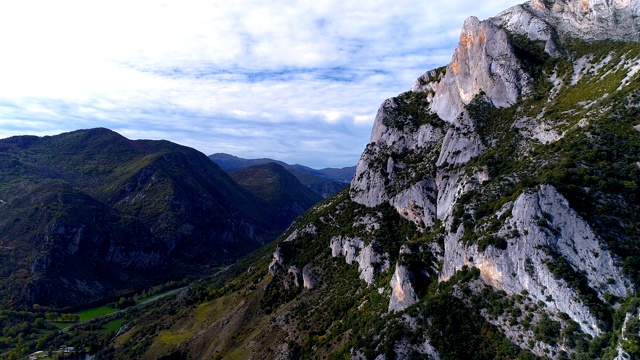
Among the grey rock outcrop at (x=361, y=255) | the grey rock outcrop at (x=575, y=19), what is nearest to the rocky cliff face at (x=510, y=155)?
the grey rock outcrop at (x=575, y=19)

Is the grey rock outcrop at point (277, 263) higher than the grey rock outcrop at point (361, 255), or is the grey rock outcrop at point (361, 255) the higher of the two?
the grey rock outcrop at point (361, 255)

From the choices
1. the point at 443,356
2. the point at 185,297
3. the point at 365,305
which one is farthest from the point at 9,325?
the point at 443,356

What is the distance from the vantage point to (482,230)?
60281mm

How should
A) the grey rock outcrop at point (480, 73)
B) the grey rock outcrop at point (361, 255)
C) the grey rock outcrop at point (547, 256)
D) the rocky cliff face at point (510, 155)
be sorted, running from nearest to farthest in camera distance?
the grey rock outcrop at point (547, 256)
the rocky cliff face at point (510, 155)
the grey rock outcrop at point (361, 255)
the grey rock outcrop at point (480, 73)

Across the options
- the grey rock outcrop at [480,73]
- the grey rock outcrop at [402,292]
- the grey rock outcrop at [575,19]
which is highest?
the grey rock outcrop at [575,19]

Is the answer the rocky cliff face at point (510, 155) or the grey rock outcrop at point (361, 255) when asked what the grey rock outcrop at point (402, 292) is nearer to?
the rocky cliff face at point (510, 155)

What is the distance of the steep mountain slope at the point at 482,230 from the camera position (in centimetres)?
4816

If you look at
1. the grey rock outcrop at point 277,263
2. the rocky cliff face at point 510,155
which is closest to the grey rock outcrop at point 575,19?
the rocky cliff face at point 510,155

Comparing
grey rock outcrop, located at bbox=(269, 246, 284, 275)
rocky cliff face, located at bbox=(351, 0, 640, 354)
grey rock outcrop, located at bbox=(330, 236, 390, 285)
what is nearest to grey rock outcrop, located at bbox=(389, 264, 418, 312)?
rocky cliff face, located at bbox=(351, 0, 640, 354)

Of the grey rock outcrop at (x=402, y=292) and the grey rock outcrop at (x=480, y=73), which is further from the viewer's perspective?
the grey rock outcrop at (x=480, y=73)

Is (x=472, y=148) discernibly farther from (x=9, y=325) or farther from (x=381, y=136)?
(x=9, y=325)

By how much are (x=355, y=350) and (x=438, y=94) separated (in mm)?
83456

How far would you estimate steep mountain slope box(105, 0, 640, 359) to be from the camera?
48.2m

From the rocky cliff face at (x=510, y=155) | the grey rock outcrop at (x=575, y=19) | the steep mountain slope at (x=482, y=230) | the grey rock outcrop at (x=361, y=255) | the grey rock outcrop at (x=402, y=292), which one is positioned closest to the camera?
the steep mountain slope at (x=482, y=230)
